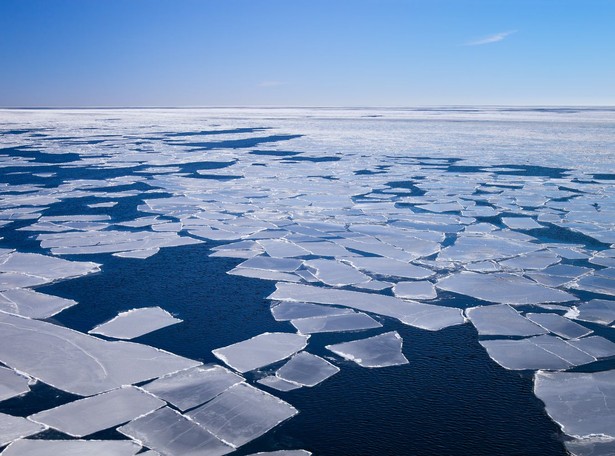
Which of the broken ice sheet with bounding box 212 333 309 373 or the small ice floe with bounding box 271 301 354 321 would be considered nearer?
the broken ice sheet with bounding box 212 333 309 373

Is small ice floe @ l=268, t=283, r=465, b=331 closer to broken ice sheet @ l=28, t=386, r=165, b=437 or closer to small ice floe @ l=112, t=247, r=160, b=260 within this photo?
small ice floe @ l=112, t=247, r=160, b=260

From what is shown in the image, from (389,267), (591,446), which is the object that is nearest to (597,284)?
(389,267)

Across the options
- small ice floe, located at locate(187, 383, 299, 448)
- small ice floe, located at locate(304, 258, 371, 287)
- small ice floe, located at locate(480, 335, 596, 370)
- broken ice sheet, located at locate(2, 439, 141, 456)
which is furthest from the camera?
small ice floe, located at locate(304, 258, 371, 287)

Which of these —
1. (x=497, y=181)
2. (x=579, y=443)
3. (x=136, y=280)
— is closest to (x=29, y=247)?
(x=136, y=280)

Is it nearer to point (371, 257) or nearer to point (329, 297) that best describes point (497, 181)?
point (371, 257)

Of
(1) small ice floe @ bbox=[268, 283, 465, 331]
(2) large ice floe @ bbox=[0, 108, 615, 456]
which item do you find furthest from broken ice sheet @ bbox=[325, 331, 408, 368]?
(1) small ice floe @ bbox=[268, 283, 465, 331]

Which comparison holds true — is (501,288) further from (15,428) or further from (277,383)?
(15,428)

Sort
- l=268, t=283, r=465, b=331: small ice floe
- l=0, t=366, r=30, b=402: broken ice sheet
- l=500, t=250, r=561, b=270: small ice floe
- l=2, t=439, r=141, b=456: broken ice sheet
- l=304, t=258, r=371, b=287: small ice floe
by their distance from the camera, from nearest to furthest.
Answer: l=2, t=439, r=141, b=456: broken ice sheet
l=0, t=366, r=30, b=402: broken ice sheet
l=268, t=283, r=465, b=331: small ice floe
l=304, t=258, r=371, b=287: small ice floe
l=500, t=250, r=561, b=270: small ice floe
